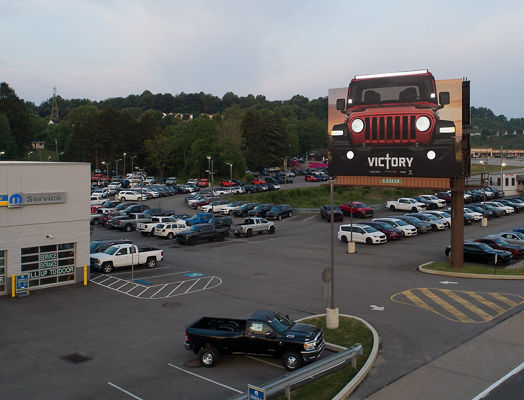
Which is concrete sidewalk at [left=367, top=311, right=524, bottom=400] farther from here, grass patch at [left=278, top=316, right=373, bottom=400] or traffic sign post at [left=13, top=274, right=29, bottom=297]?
traffic sign post at [left=13, top=274, right=29, bottom=297]

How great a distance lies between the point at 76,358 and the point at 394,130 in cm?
2007

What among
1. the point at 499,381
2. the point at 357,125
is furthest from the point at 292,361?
the point at 357,125

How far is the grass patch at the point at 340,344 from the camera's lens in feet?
44.5

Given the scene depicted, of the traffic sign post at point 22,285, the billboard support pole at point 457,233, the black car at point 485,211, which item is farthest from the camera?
the black car at point 485,211

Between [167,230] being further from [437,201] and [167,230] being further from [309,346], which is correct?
[437,201]

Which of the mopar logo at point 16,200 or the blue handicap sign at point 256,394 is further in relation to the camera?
the mopar logo at point 16,200

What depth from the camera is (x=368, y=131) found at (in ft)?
95.7

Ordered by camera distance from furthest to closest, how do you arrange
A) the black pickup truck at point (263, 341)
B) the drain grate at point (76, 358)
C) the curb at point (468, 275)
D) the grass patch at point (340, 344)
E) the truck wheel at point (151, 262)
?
the truck wheel at point (151, 262) → the curb at point (468, 275) → the drain grate at point (76, 358) → the black pickup truck at point (263, 341) → the grass patch at point (340, 344)

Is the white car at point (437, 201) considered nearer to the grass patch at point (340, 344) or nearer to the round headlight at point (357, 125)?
the round headlight at point (357, 125)

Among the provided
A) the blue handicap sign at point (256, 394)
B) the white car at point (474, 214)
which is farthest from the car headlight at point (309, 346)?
the white car at point (474, 214)

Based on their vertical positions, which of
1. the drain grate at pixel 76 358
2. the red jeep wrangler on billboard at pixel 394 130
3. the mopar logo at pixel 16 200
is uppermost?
the red jeep wrangler on billboard at pixel 394 130

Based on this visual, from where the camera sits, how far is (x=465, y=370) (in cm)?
1510

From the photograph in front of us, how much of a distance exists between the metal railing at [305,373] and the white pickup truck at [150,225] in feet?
105

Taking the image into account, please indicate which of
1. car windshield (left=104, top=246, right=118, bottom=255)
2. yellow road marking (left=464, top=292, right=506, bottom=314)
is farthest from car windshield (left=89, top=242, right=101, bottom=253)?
yellow road marking (left=464, top=292, right=506, bottom=314)
